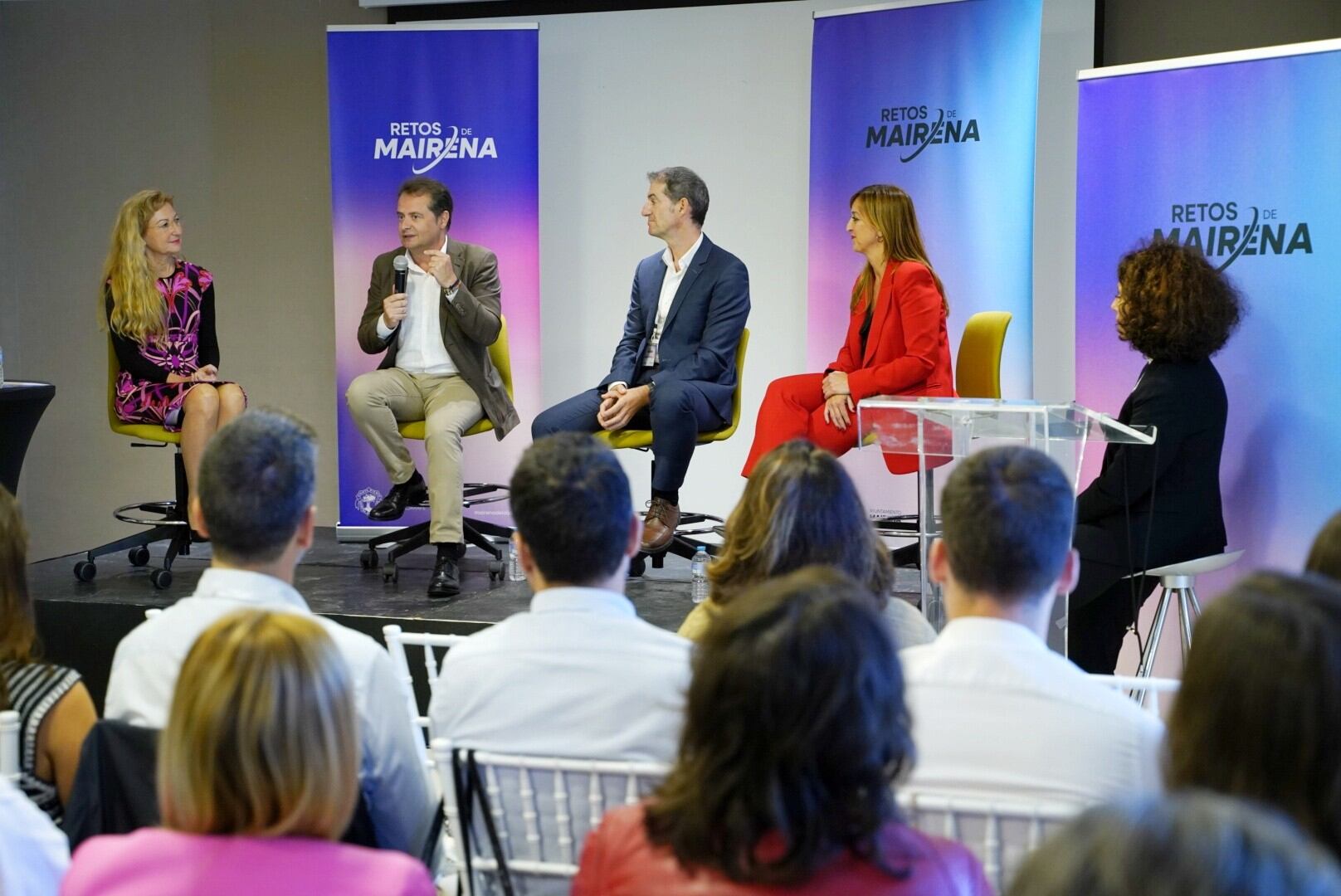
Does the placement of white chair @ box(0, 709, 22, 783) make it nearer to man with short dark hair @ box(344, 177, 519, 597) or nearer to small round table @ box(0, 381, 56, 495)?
man with short dark hair @ box(344, 177, 519, 597)

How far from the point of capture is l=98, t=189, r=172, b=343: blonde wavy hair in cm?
474

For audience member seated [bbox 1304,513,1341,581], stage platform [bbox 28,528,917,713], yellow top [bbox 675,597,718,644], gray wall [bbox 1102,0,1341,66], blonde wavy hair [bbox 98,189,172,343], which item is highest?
gray wall [bbox 1102,0,1341,66]

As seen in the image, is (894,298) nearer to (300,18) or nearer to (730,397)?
(730,397)

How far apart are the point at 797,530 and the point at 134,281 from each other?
3.38 metres

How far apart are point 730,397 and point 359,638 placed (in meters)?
3.00

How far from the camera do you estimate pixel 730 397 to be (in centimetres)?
474

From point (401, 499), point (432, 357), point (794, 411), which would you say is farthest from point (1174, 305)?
point (401, 499)

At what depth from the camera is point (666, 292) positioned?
4.97 metres

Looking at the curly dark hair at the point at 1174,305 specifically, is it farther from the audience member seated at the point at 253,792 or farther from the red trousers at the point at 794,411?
the audience member seated at the point at 253,792

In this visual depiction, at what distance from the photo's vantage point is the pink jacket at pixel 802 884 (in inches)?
46.6

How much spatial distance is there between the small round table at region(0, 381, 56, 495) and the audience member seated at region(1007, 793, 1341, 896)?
4.78 metres

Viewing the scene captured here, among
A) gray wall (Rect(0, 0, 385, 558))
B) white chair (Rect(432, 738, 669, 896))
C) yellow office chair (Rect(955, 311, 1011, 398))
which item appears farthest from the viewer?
gray wall (Rect(0, 0, 385, 558))

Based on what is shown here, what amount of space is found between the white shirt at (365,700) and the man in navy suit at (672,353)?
105 inches

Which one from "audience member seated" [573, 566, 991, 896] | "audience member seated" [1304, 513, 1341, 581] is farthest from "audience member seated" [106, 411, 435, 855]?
"audience member seated" [1304, 513, 1341, 581]
